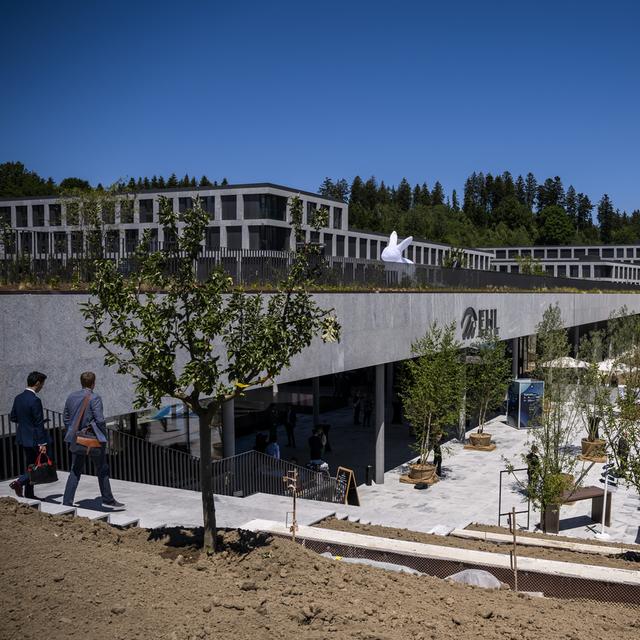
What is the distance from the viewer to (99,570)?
713 cm

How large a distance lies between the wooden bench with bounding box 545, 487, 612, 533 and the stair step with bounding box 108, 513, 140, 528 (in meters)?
11.1

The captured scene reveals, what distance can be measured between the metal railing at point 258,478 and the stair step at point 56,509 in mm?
4812

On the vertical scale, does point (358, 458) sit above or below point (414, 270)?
below

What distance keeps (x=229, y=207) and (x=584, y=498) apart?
1831 inches

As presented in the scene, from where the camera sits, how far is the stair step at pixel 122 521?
9.73 m

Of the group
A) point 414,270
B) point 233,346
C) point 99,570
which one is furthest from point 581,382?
point 99,570

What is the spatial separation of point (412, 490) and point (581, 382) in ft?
27.5

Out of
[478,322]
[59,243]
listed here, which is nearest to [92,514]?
[59,243]

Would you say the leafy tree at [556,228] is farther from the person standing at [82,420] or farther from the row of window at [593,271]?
the person standing at [82,420]

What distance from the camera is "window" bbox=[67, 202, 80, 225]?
1856 inches

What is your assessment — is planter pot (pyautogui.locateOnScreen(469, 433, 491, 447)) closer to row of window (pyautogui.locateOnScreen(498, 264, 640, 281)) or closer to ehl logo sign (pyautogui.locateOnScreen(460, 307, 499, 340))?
ehl logo sign (pyautogui.locateOnScreen(460, 307, 499, 340))

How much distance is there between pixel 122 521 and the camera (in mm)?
9820

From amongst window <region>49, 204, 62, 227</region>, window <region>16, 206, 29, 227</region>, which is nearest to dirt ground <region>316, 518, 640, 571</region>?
window <region>49, 204, 62, 227</region>

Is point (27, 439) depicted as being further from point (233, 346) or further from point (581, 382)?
point (581, 382)
